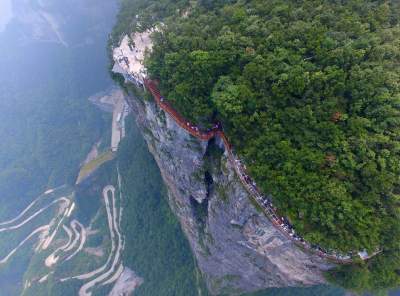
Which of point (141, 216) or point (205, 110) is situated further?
point (141, 216)

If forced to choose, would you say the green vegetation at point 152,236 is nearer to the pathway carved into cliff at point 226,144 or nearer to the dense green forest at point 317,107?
the pathway carved into cliff at point 226,144

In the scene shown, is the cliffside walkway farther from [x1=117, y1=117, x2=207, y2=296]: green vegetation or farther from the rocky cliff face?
[x1=117, y1=117, x2=207, y2=296]: green vegetation

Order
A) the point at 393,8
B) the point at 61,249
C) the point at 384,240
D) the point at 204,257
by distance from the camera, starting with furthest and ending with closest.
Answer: the point at 61,249
the point at 204,257
the point at 393,8
the point at 384,240

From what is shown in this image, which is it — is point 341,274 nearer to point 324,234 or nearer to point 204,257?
point 324,234

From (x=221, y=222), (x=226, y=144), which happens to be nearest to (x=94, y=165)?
(x=221, y=222)

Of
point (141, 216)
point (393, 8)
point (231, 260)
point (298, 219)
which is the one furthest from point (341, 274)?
point (141, 216)

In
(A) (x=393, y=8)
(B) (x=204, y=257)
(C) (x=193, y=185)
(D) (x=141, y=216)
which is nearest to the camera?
(A) (x=393, y=8)

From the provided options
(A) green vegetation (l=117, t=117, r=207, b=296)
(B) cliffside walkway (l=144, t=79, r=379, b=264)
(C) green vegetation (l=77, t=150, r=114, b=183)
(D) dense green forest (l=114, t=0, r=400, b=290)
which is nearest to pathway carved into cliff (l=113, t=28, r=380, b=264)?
(B) cliffside walkway (l=144, t=79, r=379, b=264)
